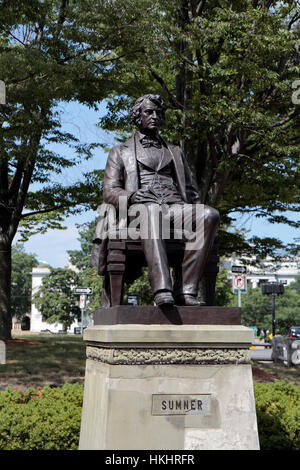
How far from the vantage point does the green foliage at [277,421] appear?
6785 mm

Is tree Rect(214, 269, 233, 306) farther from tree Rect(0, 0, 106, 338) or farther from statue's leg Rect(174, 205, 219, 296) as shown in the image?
statue's leg Rect(174, 205, 219, 296)

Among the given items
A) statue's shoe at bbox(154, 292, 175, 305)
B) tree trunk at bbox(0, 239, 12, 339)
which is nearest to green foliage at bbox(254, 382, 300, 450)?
statue's shoe at bbox(154, 292, 175, 305)

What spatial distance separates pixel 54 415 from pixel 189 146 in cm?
1124

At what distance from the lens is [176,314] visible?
17.8ft

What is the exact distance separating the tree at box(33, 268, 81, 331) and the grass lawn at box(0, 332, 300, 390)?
48.5 m

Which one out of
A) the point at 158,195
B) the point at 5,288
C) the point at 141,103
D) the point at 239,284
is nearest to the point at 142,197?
the point at 158,195

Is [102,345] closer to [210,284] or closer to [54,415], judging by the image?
[210,284]

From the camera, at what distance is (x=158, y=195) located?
240 inches

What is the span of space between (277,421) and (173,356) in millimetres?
2731

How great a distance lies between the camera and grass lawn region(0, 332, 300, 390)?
12.1 metres

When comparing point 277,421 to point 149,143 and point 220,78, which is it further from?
point 220,78

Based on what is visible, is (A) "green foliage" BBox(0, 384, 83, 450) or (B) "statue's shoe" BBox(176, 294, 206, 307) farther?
(A) "green foliage" BBox(0, 384, 83, 450)

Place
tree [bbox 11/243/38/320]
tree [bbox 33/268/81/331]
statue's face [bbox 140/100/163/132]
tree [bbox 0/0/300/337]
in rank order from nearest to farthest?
statue's face [bbox 140/100/163/132], tree [bbox 0/0/300/337], tree [bbox 33/268/81/331], tree [bbox 11/243/38/320]

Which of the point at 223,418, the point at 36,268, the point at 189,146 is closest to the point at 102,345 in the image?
the point at 223,418
